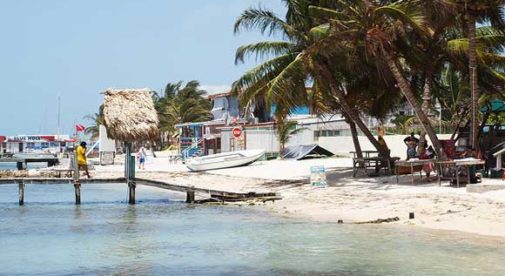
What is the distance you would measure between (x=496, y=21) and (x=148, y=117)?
1293 cm

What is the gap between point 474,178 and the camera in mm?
19984

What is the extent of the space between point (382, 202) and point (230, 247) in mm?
6530

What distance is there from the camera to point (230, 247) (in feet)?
45.9

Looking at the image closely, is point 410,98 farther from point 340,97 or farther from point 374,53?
point 340,97

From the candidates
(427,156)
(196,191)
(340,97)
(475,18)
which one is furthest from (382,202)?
(340,97)

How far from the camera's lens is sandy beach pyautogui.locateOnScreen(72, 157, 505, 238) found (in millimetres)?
15656

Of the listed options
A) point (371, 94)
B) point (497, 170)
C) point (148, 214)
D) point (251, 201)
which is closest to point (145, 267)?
point (148, 214)

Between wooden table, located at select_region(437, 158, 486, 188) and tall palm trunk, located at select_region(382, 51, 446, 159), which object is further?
tall palm trunk, located at select_region(382, 51, 446, 159)

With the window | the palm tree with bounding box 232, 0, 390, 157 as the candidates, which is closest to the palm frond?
the palm tree with bounding box 232, 0, 390, 157

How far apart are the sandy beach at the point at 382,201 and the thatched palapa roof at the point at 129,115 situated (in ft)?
14.4

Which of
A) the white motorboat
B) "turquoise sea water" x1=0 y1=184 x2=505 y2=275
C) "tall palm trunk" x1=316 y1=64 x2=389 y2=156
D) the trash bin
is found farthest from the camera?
the white motorboat

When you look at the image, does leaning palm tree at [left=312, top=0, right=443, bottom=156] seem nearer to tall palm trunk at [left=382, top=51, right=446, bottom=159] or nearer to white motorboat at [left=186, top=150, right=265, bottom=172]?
tall palm trunk at [left=382, top=51, right=446, bottom=159]

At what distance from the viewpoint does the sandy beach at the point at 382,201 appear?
15.7m

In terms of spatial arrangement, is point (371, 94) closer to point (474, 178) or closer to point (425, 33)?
point (425, 33)
